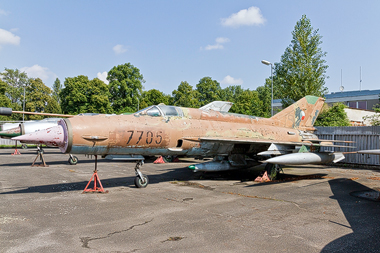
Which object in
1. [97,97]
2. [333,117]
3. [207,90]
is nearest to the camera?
[333,117]

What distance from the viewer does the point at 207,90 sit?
2397 inches

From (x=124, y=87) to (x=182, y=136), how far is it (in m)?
44.6

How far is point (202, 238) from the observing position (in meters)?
5.07

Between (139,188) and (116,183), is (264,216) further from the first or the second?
(116,183)

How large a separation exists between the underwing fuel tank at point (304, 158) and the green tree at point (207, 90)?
4782 centimetres

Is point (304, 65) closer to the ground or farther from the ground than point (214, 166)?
farther from the ground

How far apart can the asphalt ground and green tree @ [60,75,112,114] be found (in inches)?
1550

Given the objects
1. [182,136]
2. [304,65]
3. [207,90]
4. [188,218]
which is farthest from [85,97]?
[188,218]

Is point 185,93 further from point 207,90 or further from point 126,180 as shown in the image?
point 126,180

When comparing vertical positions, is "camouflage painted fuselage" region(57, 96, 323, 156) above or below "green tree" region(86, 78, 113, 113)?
below

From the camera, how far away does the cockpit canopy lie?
9.98 metres

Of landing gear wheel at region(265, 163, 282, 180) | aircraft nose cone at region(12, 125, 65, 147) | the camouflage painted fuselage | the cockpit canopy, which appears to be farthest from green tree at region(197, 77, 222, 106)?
aircraft nose cone at region(12, 125, 65, 147)

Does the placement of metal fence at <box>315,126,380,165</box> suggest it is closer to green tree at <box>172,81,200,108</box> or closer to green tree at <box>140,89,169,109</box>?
green tree at <box>172,81,200,108</box>

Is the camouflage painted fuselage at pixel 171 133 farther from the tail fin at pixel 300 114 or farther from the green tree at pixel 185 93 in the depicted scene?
the green tree at pixel 185 93
